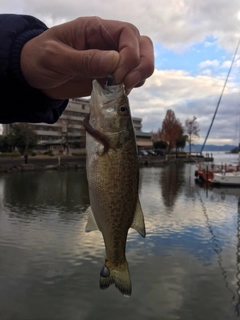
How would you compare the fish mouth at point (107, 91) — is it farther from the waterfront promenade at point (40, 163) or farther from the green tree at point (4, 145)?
the green tree at point (4, 145)

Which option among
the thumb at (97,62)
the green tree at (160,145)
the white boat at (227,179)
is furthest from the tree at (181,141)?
the thumb at (97,62)

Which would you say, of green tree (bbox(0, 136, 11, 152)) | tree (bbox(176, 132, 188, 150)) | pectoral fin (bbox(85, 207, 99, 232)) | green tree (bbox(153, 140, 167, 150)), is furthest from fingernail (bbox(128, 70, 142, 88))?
tree (bbox(176, 132, 188, 150))

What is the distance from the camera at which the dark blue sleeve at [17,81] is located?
2080 mm

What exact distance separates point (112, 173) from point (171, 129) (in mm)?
77355

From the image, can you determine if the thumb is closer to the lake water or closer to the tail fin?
the tail fin

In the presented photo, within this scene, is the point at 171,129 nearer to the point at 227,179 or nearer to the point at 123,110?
the point at 227,179

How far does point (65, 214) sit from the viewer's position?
691 inches

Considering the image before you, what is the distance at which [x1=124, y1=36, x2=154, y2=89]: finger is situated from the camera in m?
1.91

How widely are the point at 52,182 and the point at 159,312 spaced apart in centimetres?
2369

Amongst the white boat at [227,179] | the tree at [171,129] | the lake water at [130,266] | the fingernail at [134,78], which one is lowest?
the lake water at [130,266]

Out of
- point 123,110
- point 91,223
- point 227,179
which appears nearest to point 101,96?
point 123,110

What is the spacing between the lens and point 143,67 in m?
1.97

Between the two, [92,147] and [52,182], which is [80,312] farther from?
[52,182]

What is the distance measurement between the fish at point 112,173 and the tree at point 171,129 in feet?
250
